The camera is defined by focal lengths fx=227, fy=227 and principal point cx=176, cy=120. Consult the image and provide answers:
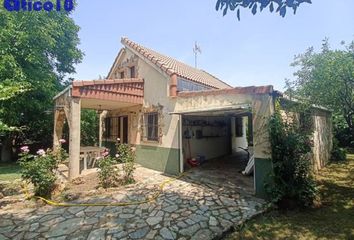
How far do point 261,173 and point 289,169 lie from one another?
0.93 metres

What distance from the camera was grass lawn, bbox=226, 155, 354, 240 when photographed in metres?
5.66

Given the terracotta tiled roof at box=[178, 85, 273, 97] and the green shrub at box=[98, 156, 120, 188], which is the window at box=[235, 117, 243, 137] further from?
the green shrub at box=[98, 156, 120, 188]

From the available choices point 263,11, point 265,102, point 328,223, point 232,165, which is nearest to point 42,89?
point 232,165

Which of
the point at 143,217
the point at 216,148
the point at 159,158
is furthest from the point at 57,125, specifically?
the point at 216,148

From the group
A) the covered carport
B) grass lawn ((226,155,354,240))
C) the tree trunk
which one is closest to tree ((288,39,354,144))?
the covered carport

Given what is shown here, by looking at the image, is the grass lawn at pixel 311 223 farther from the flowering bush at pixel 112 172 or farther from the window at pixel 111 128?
the window at pixel 111 128

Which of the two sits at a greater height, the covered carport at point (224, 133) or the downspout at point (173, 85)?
the downspout at point (173, 85)

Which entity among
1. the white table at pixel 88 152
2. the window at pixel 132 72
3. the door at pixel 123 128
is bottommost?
the white table at pixel 88 152

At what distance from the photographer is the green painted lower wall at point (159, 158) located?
11359 mm

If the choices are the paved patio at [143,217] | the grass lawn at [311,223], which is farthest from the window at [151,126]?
the grass lawn at [311,223]

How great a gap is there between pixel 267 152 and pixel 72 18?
19659 mm

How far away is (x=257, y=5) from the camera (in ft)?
12.5

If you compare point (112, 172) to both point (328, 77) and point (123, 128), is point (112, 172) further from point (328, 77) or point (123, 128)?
point (328, 77)

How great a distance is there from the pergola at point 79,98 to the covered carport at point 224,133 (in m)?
3.11
